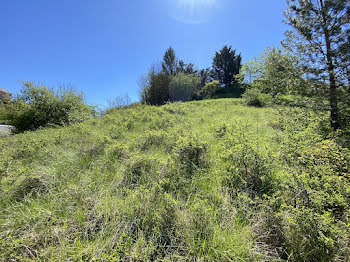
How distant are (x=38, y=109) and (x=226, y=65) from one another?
108ft

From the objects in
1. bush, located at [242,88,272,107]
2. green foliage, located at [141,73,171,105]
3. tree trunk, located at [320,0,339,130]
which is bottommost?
tree trunk, located at [320,0,339,130]

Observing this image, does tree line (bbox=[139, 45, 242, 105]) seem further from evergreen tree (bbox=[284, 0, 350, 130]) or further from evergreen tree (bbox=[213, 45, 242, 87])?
evergreen tree (bbox=[284, 0, 350, 130])

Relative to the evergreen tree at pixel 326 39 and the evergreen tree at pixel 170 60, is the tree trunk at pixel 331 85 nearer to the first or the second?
the evergreen tree at pixel 326 39

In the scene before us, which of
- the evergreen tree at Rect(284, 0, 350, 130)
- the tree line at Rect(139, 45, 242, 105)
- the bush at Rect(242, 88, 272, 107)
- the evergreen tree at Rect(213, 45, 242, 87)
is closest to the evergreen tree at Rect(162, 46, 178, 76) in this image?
the tree line at Rect(139, 45, 242, 105)

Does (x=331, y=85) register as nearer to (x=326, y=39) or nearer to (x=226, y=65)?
(x=326, y=39)

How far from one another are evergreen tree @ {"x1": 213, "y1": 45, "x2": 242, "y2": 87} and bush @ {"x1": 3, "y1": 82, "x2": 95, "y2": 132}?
3008 centimetres

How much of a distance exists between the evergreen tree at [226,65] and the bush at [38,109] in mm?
30082

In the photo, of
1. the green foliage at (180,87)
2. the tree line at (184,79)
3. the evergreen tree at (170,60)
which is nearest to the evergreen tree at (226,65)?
the tree line at (184,79)

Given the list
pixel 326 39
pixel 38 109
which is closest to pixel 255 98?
pixel 326 39

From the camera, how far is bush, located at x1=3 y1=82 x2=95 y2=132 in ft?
23.2

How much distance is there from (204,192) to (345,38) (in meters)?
4.74

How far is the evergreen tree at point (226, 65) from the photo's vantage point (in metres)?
29.3

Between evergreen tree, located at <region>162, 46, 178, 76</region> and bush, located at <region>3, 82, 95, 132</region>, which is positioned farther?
evergreen tree, located at <region>162, 46, 178, 76</region>

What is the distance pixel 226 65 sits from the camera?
30.1m
